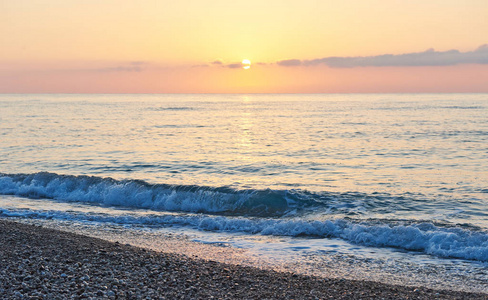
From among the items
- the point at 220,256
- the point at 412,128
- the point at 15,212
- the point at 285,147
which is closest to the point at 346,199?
the point at 220,256

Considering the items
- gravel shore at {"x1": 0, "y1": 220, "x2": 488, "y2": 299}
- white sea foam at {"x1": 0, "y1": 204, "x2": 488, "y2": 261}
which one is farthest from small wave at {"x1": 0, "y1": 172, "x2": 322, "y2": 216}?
gravel shore at {"x1": 0, "y1": 220, "x2": 488, "y2": 299}

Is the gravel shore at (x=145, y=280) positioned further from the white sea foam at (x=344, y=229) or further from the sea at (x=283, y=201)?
the white sea foam at (x=344, y=229)

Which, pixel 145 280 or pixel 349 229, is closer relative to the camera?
pixel 145 280

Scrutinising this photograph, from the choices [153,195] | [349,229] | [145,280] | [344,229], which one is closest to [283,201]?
[344,229]

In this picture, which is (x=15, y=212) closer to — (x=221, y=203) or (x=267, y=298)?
(x=221, y=203)

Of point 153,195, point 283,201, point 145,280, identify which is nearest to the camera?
point 145,280

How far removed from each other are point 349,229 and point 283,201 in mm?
5292

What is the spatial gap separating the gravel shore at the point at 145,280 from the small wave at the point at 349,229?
4.29m

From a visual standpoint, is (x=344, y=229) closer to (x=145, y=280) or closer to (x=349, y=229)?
(x=349, y=229)

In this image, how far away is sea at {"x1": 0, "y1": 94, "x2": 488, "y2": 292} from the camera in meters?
13.1

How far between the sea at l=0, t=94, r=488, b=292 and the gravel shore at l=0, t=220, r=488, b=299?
138 cm

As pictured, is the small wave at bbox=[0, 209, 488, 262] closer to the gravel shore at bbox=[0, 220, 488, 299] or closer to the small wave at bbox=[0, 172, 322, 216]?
the small wave at bbox=[0, 172, 322, 216]

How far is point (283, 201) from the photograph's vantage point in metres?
20.5

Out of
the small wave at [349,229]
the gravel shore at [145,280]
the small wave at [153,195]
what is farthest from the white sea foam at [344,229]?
the gravel shore at [145,280]
